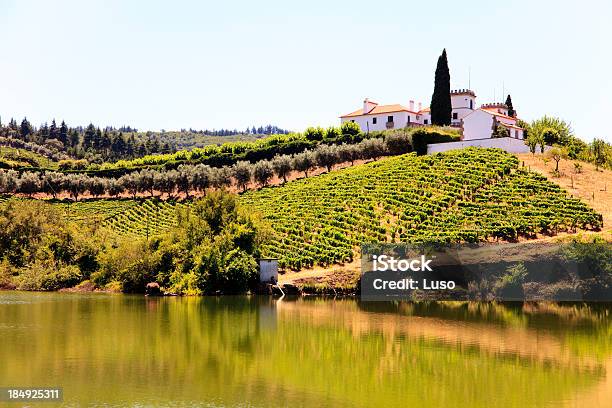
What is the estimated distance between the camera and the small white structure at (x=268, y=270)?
60.5 metres

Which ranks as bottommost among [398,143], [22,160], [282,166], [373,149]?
[282,166]

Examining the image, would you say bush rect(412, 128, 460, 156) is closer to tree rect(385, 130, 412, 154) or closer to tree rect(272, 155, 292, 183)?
tree rect(385, 130, 412, 154)

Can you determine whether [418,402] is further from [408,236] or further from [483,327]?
[408,236]

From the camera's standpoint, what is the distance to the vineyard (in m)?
65.4

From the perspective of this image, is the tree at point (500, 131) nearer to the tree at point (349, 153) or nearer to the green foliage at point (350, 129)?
the tree at point (349, 153)

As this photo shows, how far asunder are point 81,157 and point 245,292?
123m

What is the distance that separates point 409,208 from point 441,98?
32224mm

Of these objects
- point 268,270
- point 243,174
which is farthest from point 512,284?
point 243,174

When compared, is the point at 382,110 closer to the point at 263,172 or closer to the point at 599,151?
the point at 263,172

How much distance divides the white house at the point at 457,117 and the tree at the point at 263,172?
2460 centimetres

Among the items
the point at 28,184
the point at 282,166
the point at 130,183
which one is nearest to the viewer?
the point at 282,166

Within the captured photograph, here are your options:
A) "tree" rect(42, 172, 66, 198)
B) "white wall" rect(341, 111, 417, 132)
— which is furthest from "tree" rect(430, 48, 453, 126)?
"tree" rect(42, 172, 66, 198)

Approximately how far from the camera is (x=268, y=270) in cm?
6081

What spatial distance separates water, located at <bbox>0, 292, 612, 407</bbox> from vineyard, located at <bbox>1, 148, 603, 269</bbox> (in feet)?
52.6
